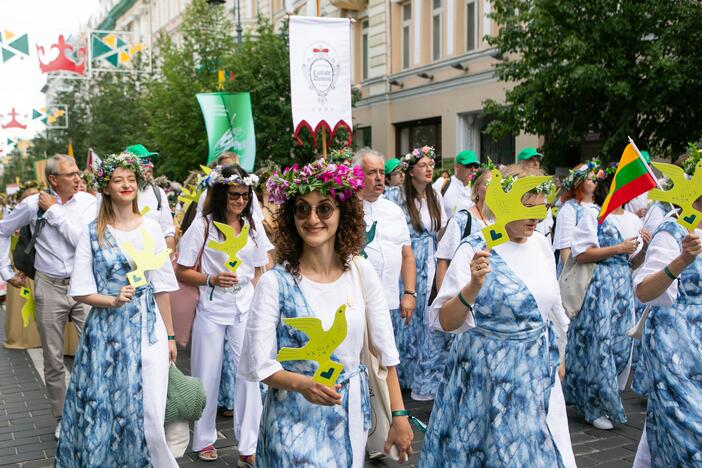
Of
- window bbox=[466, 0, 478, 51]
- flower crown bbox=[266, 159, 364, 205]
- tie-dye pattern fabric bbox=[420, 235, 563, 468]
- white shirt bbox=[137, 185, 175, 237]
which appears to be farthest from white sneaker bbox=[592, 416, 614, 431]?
window bbox=[466, 0, 478, 51]

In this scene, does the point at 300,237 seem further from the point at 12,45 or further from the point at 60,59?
the point at 60,59

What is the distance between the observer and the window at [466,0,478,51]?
19906 millimetres

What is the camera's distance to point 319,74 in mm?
9570

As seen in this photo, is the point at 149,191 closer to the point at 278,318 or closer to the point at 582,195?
the point at 582,195

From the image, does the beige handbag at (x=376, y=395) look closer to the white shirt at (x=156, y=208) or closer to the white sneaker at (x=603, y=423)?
the white sneaker at (x=603, y=423)

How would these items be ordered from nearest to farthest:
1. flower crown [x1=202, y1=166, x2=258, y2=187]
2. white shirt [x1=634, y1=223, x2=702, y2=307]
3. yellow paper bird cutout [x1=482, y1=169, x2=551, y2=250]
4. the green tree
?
yellow paper bird cutout [x1=482, y1=169, x2=551, y2=250], white shirt [x1=634, y1=223, x2=702, y2=307], flower crown [x1=202, y1=166, x2=258, y2=187], the green tree

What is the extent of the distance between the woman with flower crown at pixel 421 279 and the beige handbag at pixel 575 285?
119cm

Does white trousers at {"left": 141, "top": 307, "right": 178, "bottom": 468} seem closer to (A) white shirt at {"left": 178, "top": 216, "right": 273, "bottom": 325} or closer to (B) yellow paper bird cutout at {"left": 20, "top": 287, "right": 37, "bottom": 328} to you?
(A) white shirt at {"left": 178, "top": 216, "right": 273, "bottom": 325}

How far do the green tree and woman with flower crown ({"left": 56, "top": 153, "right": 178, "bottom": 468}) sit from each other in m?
7.96

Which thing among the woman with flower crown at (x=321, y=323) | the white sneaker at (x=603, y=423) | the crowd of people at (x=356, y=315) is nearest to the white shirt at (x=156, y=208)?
the crowd of people at (x=356, y=315)

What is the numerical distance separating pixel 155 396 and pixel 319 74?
599 centimetres

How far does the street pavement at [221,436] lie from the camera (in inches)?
206

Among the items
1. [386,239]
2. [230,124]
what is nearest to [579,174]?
[386,239]

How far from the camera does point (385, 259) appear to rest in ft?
20.0
